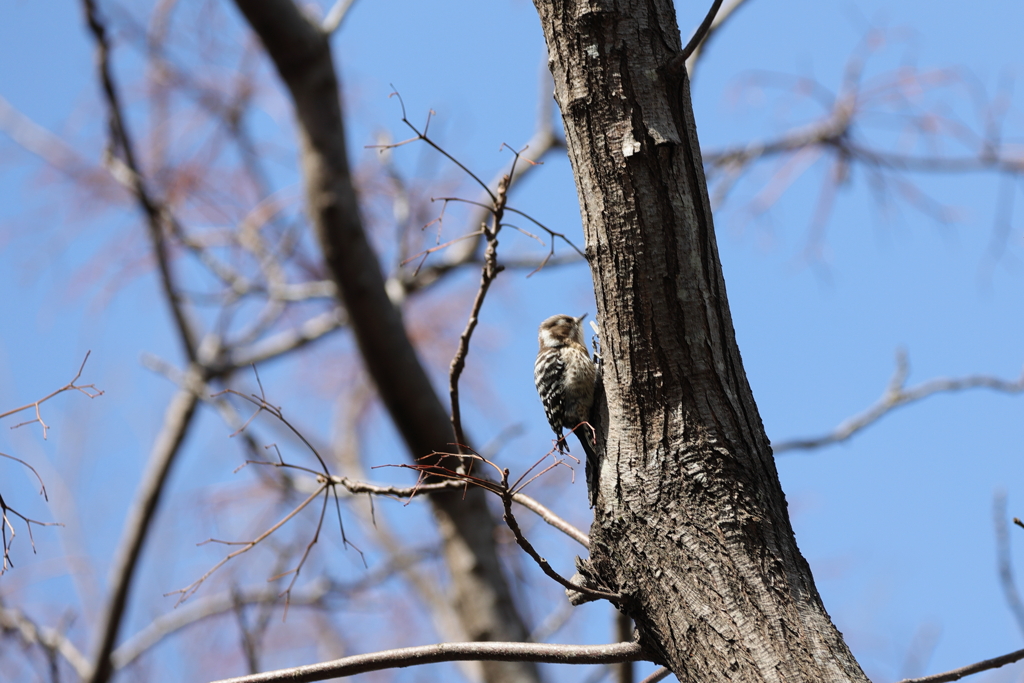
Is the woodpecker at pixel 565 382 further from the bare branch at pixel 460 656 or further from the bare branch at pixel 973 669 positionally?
the bare branch at pixel 973 669

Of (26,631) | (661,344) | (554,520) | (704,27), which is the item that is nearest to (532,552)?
→ (661,344)

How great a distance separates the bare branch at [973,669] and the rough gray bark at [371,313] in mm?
2925

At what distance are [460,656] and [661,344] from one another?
2.66 ft

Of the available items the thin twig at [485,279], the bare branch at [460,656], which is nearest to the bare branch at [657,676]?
the bare branch at [460,656]

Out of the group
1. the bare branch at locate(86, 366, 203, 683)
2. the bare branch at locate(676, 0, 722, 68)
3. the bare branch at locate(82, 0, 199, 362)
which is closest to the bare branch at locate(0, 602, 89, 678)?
the bare branch at locate(86, 366, 203, 683)

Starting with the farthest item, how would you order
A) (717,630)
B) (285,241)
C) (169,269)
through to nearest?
(285,241)
(169,269)
(717,630)

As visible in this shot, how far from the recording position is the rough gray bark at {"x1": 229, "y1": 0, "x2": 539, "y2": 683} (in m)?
4.28

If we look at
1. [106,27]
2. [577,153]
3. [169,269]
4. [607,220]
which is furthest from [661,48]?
[169,269]

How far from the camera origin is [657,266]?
1.72m

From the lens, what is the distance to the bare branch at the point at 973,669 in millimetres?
1614

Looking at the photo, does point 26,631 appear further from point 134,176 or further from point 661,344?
point 661,344

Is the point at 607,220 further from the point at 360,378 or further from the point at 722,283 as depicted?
the point at 360,378

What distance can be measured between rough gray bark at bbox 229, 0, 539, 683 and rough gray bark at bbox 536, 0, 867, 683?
8.64ft

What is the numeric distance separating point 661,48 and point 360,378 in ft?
22.4
